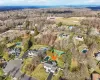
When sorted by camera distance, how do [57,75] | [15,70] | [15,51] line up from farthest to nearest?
[15,51]
[15,70]
[57,75]

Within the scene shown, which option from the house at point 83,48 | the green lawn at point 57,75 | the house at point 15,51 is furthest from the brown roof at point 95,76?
the house at point 15,51

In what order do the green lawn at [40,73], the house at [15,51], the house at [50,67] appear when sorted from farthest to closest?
the house at [15,51] < the house at [50,67] < the green lawn at [40,73]

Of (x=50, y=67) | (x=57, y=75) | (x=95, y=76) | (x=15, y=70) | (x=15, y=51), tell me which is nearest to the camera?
(x=95, y=76)

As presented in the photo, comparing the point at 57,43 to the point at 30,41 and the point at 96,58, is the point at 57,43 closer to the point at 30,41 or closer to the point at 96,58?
the point at 30,41

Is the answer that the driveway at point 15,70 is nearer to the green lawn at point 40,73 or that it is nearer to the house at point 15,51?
the green lawn at point 40,73

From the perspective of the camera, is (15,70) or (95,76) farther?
(15,70)

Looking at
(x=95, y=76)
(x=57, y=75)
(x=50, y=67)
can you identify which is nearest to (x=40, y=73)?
(x=50, y=67)

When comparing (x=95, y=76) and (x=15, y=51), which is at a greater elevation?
(x=15, y=51)

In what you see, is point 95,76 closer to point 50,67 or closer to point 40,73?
point 50,67

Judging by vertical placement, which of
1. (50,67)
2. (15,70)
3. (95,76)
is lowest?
(15,70)

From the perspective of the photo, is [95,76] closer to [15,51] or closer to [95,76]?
[95,76]
